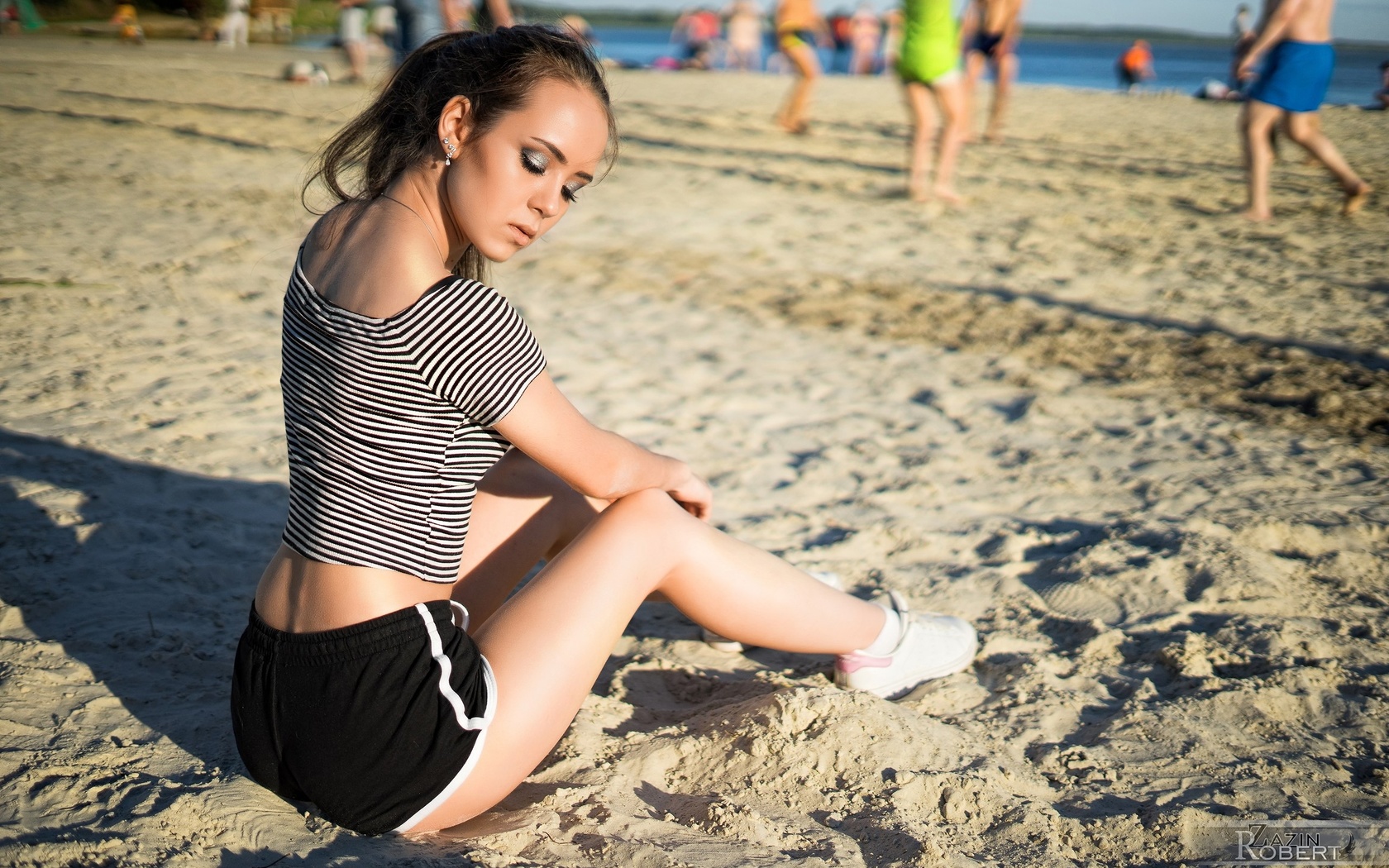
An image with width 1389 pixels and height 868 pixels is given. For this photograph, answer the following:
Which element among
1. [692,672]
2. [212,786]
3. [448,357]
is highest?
[448,357]

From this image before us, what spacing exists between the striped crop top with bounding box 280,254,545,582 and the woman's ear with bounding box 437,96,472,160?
32 centimetres

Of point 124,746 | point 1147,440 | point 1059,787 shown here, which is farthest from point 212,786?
point 1147,440

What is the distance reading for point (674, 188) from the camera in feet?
27.0

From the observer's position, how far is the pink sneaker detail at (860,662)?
89.4 inches

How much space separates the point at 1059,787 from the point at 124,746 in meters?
1.88

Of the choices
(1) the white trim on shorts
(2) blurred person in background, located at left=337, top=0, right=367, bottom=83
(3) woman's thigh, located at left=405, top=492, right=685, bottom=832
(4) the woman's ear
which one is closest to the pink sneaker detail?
(3) woman's thigh, located at left=405, top=492, right=685, bottom=832

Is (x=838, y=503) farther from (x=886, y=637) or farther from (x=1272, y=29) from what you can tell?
(x=1272, y=29)

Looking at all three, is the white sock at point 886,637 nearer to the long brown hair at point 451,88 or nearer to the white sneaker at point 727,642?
the white sneaker at point 727,642

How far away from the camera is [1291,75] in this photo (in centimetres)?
632

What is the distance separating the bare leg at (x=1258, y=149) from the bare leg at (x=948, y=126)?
74.4 inches

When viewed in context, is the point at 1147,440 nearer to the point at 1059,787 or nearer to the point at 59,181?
the point at 1059,787

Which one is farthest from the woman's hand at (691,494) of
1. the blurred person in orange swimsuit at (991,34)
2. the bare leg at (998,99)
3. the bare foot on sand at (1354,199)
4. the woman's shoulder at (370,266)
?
the bare leg at (998,99)

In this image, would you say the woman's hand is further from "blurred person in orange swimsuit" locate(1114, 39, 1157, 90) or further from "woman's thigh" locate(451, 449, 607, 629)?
"blurred person in orange swimsuit" locate(1114, 39, 1157, 90)

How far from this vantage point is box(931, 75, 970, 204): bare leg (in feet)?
23.7
